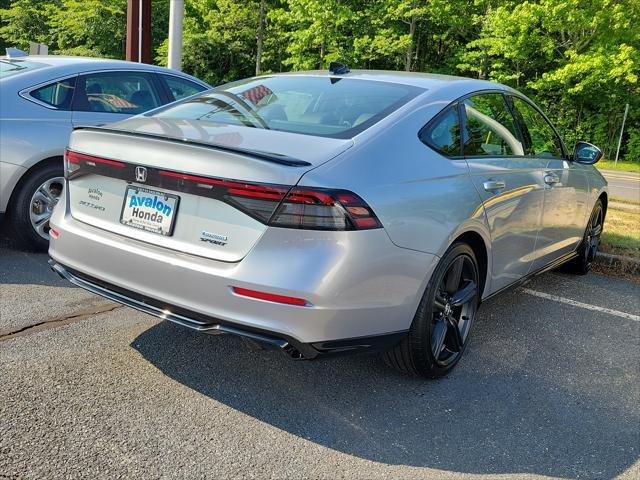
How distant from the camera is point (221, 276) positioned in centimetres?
249

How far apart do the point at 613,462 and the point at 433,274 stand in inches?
44.2

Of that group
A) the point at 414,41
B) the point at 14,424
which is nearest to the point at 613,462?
the point at 14,424

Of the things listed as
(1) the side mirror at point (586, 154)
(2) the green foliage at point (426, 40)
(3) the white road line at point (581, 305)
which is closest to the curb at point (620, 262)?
(3) the white road line at point (581, 305)

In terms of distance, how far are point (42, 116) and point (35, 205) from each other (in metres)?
0.70

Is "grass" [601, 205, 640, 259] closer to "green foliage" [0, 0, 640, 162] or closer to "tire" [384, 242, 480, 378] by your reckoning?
"tire" [384, 242, 480, 378]

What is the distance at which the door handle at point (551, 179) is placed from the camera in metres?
4.22

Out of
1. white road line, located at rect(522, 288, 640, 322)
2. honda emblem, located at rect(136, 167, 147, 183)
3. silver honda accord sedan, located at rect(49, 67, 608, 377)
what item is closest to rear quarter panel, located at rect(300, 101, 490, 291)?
silver honda accord sedan, located at rect(49, 67, 608, 377)

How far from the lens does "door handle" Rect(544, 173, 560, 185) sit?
13.8ft

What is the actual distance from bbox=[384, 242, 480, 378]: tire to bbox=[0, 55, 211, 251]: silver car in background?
3191mm

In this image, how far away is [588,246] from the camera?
5602mm

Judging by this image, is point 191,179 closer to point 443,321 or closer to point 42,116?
point 443,321

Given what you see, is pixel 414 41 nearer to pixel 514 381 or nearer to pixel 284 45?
pixel 284 45

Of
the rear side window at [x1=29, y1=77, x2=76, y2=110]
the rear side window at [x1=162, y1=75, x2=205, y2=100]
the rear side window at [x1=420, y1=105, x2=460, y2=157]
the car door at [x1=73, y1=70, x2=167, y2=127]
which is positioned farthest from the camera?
the rear side window at [x1=162, y1=75, x2=205, y2=100]

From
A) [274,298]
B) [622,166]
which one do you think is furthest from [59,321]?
[622,166]
